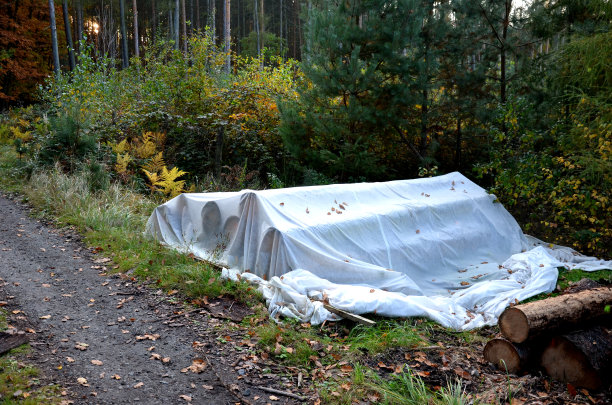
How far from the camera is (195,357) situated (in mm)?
3631

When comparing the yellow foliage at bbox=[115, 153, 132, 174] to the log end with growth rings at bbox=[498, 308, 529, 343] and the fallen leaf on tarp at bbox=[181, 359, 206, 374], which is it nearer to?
the fallen leaf on tarp at bbox=[181, 359, 206, 374]

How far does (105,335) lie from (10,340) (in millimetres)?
708

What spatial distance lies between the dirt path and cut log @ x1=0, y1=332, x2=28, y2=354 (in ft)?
0.28

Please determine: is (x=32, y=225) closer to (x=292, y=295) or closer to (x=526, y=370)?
(x=292, y=295)

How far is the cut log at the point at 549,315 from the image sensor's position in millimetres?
3533

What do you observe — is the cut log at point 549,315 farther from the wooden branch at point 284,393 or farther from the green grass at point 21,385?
the green grass at point 21,385

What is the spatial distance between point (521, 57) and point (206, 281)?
819cm

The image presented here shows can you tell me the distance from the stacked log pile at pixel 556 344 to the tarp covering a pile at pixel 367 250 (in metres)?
1.00

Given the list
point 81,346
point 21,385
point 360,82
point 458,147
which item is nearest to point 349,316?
point 81,346

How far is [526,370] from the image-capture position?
3598 mm

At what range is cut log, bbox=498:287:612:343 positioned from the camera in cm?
353

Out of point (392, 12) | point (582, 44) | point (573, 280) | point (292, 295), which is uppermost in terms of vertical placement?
point (392, 12)

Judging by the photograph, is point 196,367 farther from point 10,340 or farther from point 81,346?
point 10,340

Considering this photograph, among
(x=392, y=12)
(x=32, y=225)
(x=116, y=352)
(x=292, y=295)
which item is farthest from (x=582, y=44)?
(x=32, y=225)
